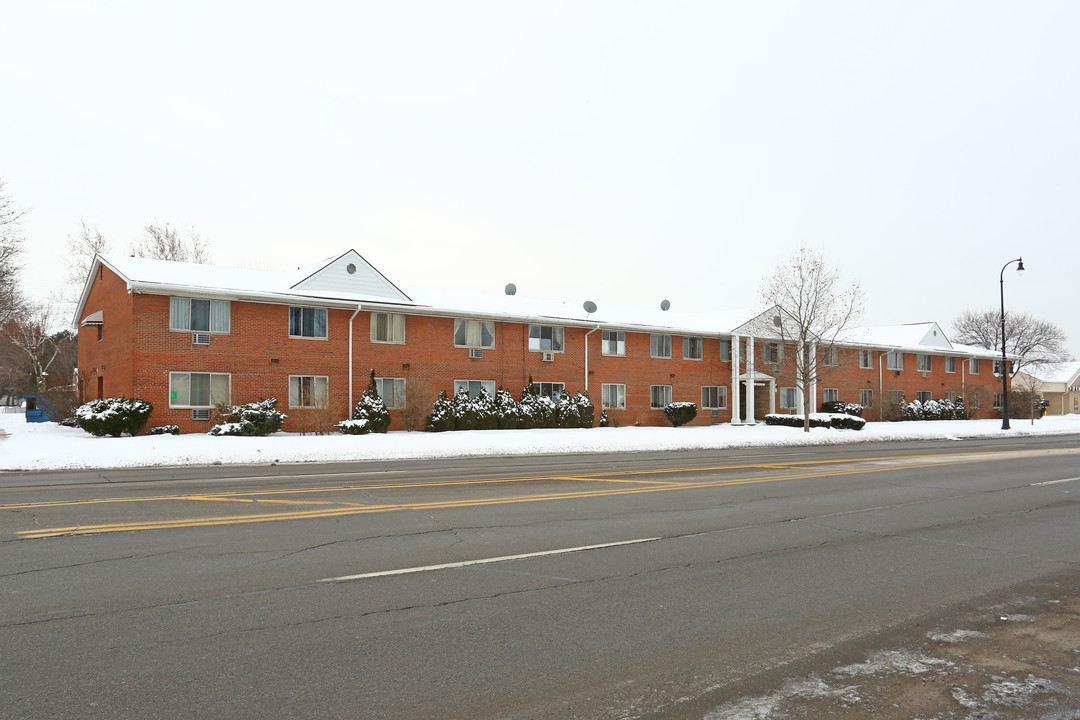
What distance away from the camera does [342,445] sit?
878 inches

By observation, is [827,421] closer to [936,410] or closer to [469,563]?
[936,410]

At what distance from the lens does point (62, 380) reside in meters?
50.6

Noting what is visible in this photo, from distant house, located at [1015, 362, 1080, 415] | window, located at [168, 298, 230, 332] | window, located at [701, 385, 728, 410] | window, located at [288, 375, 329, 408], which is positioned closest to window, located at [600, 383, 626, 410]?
window, located at [701, 385, 728, 410]

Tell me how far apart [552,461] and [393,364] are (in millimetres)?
13613

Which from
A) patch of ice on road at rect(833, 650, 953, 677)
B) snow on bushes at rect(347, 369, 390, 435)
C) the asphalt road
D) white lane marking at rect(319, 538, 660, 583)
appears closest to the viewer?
the asphalt road

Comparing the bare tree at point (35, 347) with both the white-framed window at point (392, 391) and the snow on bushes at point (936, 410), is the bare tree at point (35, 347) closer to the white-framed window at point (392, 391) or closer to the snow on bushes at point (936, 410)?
the white-framed window at point (392, 391)

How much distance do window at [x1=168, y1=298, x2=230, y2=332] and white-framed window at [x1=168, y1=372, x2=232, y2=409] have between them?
169cm

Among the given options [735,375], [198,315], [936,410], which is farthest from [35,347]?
[936,410]

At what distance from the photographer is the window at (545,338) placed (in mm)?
35594

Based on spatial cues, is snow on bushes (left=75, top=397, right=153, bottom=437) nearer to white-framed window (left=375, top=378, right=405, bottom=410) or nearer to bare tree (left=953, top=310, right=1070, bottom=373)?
white-framed window (left=375, top=378, right=405, bottom=410)

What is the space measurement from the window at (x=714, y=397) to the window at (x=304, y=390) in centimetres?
2133

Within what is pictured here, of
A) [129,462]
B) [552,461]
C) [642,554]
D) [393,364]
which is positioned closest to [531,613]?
[642,554]

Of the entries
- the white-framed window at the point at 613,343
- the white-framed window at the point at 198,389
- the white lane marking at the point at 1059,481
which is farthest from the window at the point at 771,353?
the white-framed window at the point at 198,389

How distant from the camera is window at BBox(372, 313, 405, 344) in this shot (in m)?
31.2
